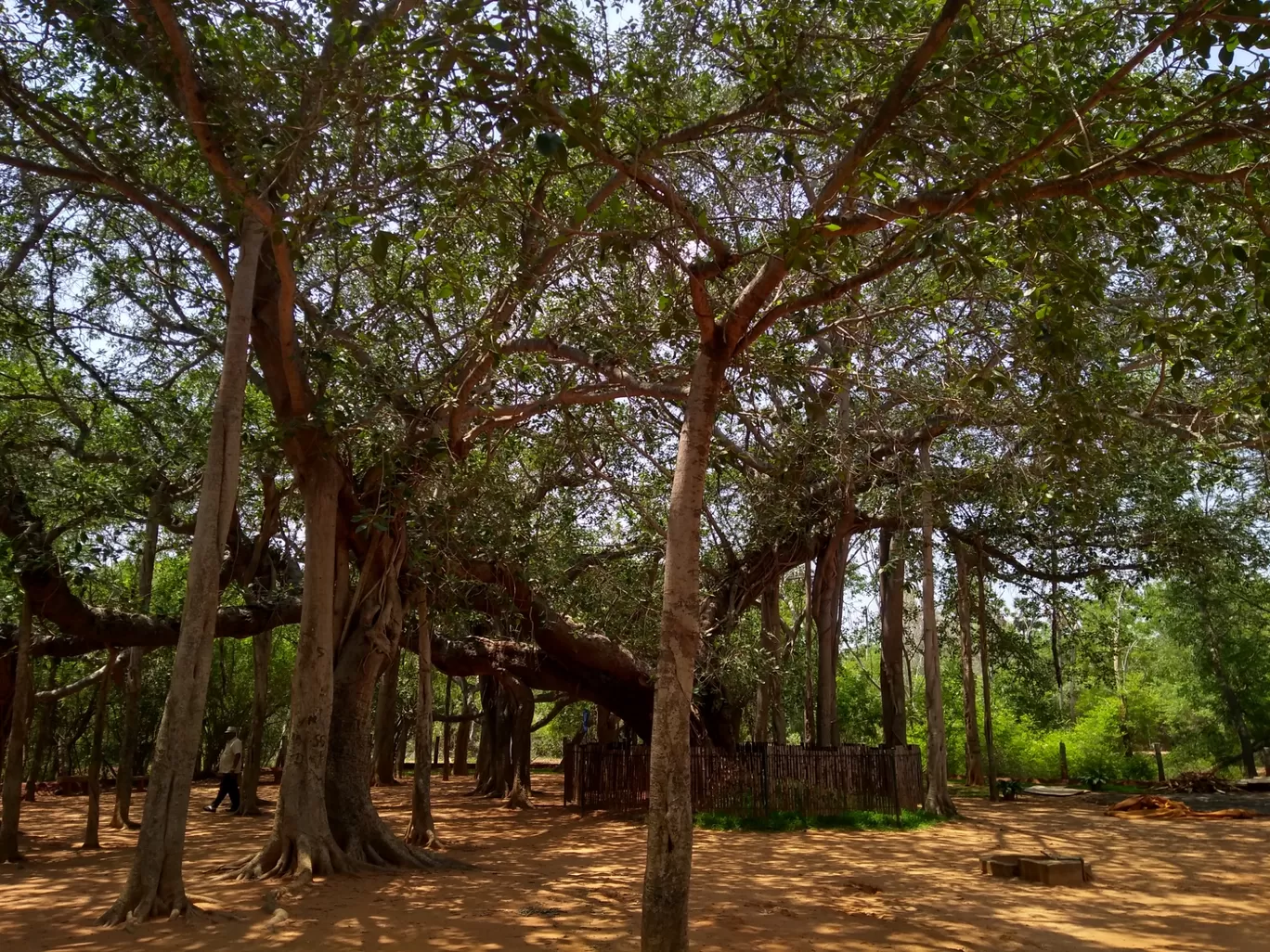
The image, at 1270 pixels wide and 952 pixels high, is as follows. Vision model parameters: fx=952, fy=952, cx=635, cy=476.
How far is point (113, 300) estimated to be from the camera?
1048 centimetres

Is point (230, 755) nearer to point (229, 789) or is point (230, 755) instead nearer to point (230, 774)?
point (230, 774)

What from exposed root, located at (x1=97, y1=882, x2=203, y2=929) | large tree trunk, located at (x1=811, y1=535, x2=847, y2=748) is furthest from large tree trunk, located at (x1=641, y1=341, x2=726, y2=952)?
large tree trunk, located at (x1=811, y1=535, x2=847, y2=748)

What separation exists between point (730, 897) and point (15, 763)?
6.81 m

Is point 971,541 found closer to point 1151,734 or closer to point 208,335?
point 208,335

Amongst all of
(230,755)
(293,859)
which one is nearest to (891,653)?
(230,755)

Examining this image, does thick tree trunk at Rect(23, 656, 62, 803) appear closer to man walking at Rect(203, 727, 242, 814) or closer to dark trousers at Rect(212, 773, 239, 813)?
man walking at Rect(203, 727, 242, 814)

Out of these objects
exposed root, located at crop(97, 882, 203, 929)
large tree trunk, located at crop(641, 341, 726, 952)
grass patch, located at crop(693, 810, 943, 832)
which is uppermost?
large tree trunk, located at crop(641, 341, 726, 952)

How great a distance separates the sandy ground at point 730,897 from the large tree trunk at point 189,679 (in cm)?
34

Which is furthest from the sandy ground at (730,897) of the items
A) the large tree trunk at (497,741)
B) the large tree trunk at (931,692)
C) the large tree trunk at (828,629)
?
the large tree trunk at (497,741)

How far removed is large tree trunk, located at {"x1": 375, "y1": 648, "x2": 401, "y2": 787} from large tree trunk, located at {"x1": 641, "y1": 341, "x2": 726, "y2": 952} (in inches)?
392

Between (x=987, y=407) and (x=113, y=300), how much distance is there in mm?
9145

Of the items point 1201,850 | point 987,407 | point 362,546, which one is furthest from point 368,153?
point 1201,850

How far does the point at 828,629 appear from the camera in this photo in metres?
14.8

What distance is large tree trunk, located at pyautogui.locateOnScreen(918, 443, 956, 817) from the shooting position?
13.7 metres
